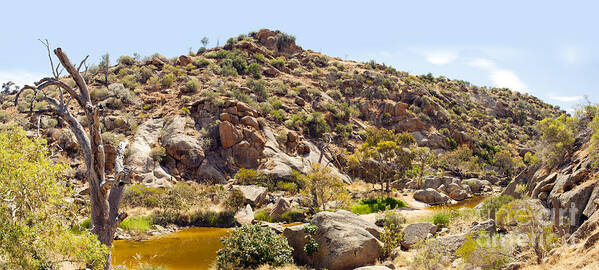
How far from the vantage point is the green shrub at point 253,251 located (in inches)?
497

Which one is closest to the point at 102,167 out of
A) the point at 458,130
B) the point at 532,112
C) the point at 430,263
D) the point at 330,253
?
the point at 330,253

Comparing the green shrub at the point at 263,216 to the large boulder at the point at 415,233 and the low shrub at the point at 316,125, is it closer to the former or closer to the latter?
the large boulder at the point at 415,233

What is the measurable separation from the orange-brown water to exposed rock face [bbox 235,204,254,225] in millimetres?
1848

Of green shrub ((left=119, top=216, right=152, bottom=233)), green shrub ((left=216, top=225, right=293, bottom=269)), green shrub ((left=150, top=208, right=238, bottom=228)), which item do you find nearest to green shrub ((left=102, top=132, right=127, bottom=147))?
green shrub ((left=150, top=208, right=238, bottom=228))

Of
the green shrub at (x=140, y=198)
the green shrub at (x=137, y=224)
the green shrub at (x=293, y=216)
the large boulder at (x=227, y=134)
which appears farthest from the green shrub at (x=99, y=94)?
the green shrub at (x=293, y=216)

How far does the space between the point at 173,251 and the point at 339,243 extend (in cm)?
950

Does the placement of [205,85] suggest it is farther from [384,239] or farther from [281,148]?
[384,239]

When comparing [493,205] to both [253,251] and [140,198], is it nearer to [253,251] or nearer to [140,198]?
[253,251]

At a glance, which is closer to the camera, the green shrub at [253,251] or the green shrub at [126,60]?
the green shrub at [253,251]

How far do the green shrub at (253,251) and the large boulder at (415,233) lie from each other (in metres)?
5.07

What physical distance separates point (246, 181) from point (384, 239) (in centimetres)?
1894

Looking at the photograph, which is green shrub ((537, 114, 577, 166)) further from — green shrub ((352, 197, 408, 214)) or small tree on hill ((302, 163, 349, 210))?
green shrub ((352, 197, 408, 214))

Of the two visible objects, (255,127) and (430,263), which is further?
(255,127)

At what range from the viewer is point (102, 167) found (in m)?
10.5
